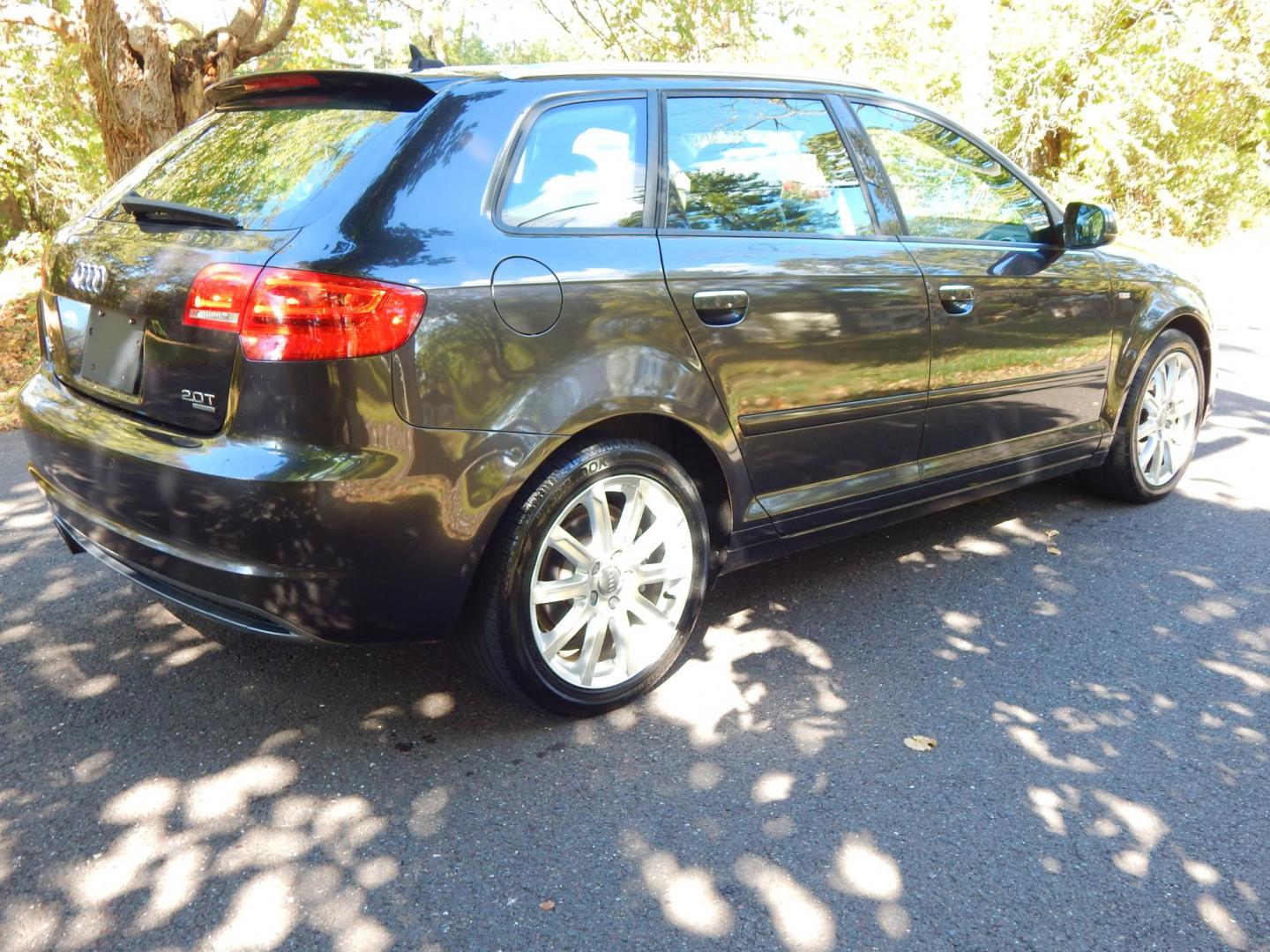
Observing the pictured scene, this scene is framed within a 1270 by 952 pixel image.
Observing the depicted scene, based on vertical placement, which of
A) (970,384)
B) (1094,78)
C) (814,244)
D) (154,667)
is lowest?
(154,667)

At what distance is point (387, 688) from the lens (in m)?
3.39

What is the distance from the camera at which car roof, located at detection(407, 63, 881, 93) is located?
314 cm

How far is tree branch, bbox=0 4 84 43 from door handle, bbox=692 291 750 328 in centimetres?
763

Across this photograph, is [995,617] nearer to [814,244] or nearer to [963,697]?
[963,697]

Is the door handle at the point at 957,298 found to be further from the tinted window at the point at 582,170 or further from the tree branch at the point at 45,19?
the tree branch at the point at 45,19

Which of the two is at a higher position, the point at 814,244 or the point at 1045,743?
the point at 814,244

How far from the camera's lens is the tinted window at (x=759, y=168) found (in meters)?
3.38

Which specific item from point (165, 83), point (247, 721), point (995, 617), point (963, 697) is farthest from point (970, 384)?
point (165, 83)

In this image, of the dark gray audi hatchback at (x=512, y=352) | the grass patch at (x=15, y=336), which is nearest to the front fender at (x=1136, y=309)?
the dark gray audi hatchback at (x=512, y=352)

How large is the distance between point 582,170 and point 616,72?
1.36 feet

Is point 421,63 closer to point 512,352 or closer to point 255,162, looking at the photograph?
point 255,162

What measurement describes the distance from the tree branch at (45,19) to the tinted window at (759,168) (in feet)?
23.7

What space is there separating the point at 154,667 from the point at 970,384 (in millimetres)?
3005

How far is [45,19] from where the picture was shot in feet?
29.2
